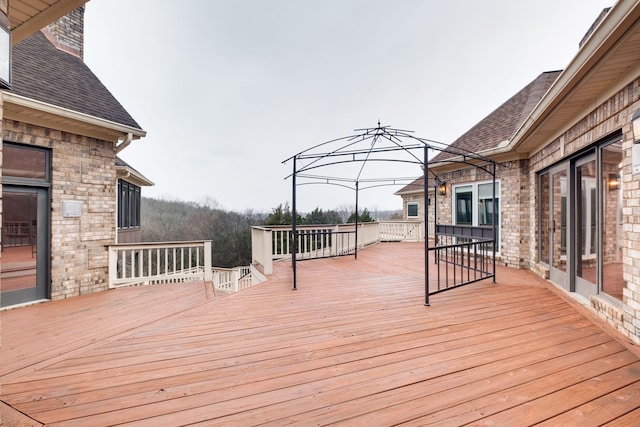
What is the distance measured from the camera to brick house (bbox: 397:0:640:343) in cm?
270

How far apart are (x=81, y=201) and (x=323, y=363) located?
5422 millimetres

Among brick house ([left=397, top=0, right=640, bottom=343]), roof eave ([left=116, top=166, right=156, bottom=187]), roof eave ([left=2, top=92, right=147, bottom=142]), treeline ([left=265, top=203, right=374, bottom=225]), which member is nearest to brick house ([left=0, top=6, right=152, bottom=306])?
roof eave ([left=2, top=92, right=147, bottom=142])

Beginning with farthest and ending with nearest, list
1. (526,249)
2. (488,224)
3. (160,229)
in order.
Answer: (160,229) < (488,224) < (526,249)

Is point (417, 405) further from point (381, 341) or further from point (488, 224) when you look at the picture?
point (488, 224)

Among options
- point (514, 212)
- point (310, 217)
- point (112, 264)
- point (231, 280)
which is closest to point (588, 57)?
point (514, 212)

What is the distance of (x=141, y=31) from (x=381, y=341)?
48.2ft

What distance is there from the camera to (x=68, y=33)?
22.5ft

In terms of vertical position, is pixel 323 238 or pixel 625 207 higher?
pixel 625 207

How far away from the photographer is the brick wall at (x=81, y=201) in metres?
4.75

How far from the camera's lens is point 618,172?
3.25 meters

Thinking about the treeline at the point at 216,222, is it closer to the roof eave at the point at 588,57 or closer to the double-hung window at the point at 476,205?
the double-hung window at the point at 476,205

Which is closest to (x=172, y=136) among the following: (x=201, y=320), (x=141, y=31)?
(x=141, y=31)

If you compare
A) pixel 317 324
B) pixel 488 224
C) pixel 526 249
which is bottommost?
pixel 317 324

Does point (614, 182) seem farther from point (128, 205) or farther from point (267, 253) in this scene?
point (128, 205)
